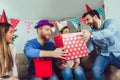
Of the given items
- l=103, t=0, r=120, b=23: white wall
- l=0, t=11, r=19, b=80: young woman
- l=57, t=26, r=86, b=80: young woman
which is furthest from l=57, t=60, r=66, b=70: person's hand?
l=103, t=0, r=120, b=23: white wall

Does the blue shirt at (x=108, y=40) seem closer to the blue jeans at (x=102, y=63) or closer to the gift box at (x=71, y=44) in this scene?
the blue jeans at (x=102, y=63)

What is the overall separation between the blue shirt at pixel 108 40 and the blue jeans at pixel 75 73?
272 millimetres

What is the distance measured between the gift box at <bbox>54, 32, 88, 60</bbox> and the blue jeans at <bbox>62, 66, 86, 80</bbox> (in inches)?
5.1

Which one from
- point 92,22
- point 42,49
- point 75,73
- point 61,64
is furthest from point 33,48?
point 92,22

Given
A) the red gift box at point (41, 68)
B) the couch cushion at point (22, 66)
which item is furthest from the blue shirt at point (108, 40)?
the couch cushion at point (22, 66)

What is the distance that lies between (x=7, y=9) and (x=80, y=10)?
2.82 ft

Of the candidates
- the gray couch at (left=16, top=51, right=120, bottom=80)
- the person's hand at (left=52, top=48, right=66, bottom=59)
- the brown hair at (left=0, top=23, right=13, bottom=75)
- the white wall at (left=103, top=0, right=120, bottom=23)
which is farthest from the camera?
the white wall at (left=103, top=0, right=120, bottom=23)

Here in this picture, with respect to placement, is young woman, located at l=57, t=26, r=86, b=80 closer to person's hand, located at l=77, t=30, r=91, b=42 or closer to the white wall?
person's hand, located at l=77, t=30, r=91, b=42

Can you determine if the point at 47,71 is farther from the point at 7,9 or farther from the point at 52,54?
the point at 7,9

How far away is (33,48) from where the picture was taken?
203 cm

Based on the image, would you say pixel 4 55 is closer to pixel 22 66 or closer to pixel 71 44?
pixel 22 66

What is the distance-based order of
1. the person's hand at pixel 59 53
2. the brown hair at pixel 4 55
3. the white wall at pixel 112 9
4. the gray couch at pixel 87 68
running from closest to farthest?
the brown hair at pixel 4 55
the person's hand at pixel 59 53
the gray couch at pixel 87 68
the white wall at pixel 112 9

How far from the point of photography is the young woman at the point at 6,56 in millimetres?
1898

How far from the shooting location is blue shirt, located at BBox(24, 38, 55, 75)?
1991 millimetres
